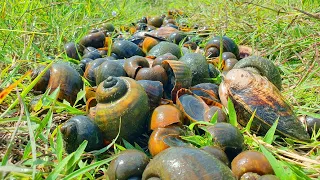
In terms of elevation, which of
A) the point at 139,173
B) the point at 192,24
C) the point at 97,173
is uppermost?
the point at 139,173

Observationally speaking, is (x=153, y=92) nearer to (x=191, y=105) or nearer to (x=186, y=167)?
(x=191, y=105)

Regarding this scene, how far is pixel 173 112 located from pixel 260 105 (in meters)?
0.67

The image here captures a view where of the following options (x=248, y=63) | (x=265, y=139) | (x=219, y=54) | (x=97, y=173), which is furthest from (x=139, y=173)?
(x=219, y=54)

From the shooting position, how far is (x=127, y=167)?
2.10m

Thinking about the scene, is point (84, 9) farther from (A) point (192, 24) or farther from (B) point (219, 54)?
(B) point (219, 54)

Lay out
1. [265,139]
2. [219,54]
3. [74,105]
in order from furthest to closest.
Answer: [219,54] < [74,105] < [265,139]

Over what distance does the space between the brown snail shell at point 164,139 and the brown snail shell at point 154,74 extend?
2.35ft

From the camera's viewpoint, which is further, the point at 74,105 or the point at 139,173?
the point at 74,105

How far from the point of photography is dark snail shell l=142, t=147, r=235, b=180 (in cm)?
177

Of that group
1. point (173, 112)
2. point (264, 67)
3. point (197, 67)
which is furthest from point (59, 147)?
point (264, 67)

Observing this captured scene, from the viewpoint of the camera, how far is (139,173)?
2109mm

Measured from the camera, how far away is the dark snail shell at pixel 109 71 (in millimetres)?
3174

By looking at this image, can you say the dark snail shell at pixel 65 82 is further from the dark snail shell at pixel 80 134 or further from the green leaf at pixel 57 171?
the green leaf at pixel 57 171

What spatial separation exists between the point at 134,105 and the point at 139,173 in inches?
23.9
